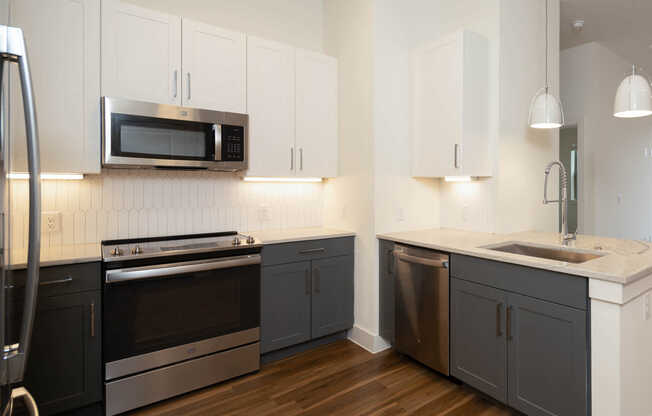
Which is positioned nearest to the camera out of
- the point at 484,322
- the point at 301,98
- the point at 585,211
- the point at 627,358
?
the point at 627,358

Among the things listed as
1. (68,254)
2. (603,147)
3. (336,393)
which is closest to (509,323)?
(336,393)

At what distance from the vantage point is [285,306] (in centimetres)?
267

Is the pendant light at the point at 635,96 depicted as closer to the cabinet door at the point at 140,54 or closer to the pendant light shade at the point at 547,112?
the pendant light shade at the point at 547,112

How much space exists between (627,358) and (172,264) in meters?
2.39

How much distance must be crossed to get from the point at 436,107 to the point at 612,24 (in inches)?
107

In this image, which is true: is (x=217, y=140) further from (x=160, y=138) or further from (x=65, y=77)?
(x=65, y=77)

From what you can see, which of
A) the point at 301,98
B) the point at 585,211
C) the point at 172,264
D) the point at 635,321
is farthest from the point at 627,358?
the point at 585,211

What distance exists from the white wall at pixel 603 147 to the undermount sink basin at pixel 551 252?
2.45m

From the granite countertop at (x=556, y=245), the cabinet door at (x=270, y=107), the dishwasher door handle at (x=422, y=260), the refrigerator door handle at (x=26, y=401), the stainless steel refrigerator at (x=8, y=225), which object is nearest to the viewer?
the stainless steel refrigerator at (x=8, y=225)

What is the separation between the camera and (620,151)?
482cm

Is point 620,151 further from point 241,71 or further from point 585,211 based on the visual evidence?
point 241,71

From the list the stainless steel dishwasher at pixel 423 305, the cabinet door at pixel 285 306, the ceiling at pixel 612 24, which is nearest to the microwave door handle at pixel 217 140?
the cabinet door at pixel 285 306

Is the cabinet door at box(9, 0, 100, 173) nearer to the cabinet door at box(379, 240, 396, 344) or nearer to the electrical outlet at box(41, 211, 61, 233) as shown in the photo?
the electrical outlet at box(41, 211, 61, 233)

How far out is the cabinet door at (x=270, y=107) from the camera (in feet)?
8.91
